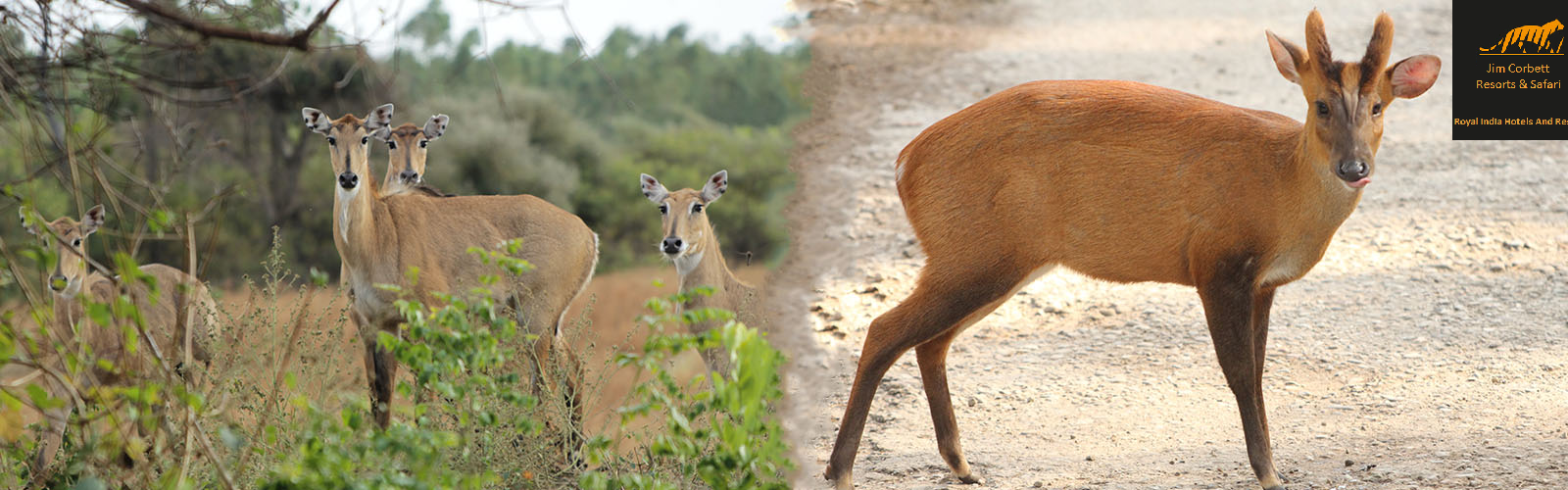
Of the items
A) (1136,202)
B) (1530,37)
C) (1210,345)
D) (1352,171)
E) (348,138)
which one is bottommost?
(1210,345)

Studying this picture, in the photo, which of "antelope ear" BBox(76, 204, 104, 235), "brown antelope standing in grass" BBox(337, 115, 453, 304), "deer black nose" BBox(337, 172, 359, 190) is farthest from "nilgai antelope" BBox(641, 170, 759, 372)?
"antelope ear" BBox(76, 204, 104, 235)

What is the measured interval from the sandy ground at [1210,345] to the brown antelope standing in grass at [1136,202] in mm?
706

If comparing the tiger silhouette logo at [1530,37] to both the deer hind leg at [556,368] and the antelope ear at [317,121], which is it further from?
the antelope ear at [317,121]

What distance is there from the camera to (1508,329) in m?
7.66

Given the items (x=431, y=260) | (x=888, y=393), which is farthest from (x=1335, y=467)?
(x=431, y=260)

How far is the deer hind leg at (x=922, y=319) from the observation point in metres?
5.32

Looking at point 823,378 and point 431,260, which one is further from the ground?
point 431,260

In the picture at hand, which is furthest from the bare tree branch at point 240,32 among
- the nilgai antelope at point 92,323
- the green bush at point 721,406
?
the nilgai antelope at point 92,323

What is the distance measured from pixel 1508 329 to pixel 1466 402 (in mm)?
1366

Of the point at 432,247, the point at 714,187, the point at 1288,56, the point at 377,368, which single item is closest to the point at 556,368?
the point at 377,368

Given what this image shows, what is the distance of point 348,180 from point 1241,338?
3667 mm

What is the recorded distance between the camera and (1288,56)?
5.08 m

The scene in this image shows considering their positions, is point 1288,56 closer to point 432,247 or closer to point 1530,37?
point 432,247

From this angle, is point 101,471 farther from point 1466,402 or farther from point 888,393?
point 1466,402
